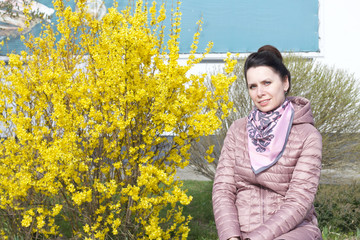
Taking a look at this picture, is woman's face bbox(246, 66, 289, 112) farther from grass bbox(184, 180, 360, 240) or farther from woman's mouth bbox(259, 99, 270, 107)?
grass bbox(184, 180, 360, 240)

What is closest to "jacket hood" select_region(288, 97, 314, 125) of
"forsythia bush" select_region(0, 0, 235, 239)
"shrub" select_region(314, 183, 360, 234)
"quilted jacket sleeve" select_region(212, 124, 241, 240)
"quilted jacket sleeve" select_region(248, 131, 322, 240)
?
"quilted jacket sleeve" select_region(248, 131, 322, 240)

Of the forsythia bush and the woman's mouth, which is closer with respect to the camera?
the woman's mouth

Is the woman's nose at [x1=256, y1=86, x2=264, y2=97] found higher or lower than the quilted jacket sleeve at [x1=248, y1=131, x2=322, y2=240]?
higher

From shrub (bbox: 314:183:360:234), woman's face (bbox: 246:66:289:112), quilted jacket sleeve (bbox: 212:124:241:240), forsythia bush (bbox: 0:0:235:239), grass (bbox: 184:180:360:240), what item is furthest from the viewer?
shrub (bbox: 314:183:360:234)

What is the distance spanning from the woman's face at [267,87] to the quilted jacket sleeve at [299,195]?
26cm

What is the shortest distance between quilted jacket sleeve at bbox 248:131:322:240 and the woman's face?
0.26 metres

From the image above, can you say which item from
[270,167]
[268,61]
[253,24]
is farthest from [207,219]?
[253,24]

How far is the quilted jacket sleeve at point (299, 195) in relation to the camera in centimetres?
186

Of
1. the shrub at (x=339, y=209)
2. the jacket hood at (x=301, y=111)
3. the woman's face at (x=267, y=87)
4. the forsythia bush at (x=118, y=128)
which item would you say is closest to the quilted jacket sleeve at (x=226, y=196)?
the woman's face at (x=267, y=87)

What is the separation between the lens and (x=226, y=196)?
6.94ft

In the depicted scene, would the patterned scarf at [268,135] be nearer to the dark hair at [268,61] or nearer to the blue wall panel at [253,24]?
the dark hair at [268,61]

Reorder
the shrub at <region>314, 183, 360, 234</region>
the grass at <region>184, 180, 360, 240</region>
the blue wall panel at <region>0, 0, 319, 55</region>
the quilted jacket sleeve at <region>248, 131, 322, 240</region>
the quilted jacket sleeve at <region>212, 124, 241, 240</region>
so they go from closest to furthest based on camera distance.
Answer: the quilted jacket sleeve at <region>248, 131, 322, 240</region> → the quilted jacket sleeve at <region>212, 124, 241, 240</region> → the grass at <region>184, 180, 360, 240</region> → the shrub at <region>314, 183, 360, 234</region> → the blue wall panel at <region>0, 0, 319, 55</region>

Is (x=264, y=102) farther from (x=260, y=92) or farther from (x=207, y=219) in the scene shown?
(x=207, y=219)

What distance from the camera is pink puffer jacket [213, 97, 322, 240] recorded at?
6.24 ft
